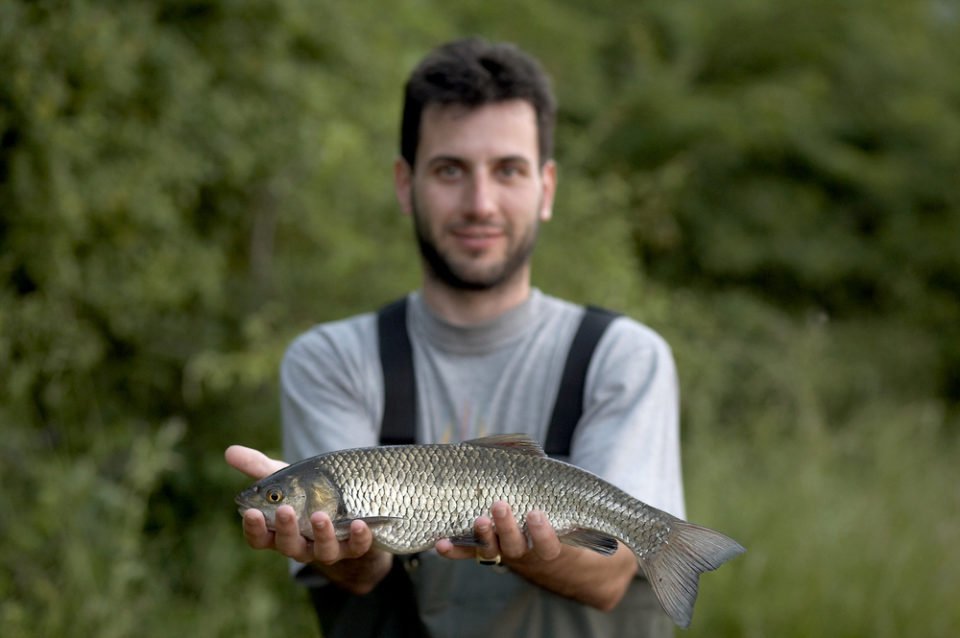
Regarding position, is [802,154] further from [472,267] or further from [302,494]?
[302,494]

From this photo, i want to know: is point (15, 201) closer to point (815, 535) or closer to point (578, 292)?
point (578, 292)

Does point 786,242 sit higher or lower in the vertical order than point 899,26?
lower

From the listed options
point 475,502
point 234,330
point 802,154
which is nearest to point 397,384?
point 475,502

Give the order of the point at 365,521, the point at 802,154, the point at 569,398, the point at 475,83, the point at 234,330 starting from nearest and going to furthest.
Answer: the point at 365,521 → the point at 569,398 → the point at 475,83 → the point at 234,330 → the point at 802,154

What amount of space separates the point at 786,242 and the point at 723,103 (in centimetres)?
158

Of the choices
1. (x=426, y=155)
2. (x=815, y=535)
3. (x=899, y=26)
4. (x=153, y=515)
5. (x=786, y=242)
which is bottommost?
(x=153, y=515)

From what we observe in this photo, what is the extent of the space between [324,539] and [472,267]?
44.1 inches

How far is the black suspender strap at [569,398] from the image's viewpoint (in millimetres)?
3107

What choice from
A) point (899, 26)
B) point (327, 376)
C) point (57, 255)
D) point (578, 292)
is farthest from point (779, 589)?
point (899, 26)

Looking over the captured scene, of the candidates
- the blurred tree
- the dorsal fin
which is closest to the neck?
the dorsal fin

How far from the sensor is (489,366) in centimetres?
332

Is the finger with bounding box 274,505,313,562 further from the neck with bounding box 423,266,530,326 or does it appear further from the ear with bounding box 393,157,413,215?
the ear with bounding box 393,157,413,215

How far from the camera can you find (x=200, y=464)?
21.8ft

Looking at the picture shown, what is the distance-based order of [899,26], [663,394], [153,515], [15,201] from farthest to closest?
[899,26]
[153,515]
[15,201]
[663,394]
